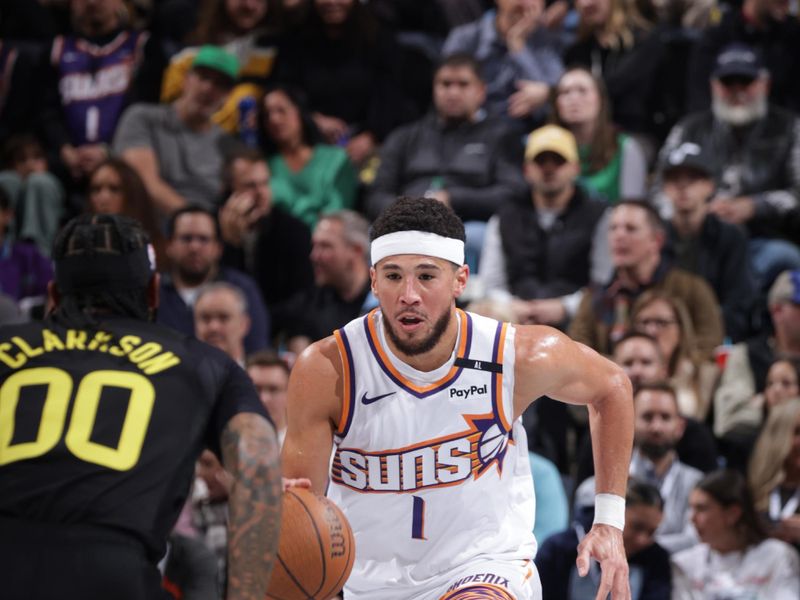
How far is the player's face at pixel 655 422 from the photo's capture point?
289 inches

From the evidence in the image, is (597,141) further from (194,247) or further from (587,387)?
(587,387)

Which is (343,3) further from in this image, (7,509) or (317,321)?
(7,509)

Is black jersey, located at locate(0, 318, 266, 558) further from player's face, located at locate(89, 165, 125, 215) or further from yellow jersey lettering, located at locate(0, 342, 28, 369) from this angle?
player's face, located at locate(89, 165, 125, 215)

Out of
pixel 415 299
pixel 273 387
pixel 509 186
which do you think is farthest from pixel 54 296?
pixel 509 186

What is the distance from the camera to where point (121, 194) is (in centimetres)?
884

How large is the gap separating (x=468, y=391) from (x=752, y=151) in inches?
218

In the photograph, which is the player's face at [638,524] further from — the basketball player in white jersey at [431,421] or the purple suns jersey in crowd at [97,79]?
the purple suns jersey in crowd at [97,79]

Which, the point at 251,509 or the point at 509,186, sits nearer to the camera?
the point at 251,509

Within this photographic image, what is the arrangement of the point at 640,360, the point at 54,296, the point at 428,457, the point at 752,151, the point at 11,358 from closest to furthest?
the point at 11,358
the point at 54,296
the point at 428,457
the point at 640,360
the point at 752,151

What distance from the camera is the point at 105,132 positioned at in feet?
34.4

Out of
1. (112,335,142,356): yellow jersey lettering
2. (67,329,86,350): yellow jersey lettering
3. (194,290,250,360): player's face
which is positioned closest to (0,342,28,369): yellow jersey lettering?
(67,329,86,350): yellow jersey lettering

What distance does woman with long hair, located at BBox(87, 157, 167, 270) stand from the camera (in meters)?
8.80

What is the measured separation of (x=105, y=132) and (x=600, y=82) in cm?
381

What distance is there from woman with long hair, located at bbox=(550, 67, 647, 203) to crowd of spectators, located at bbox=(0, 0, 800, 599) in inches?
0.7
